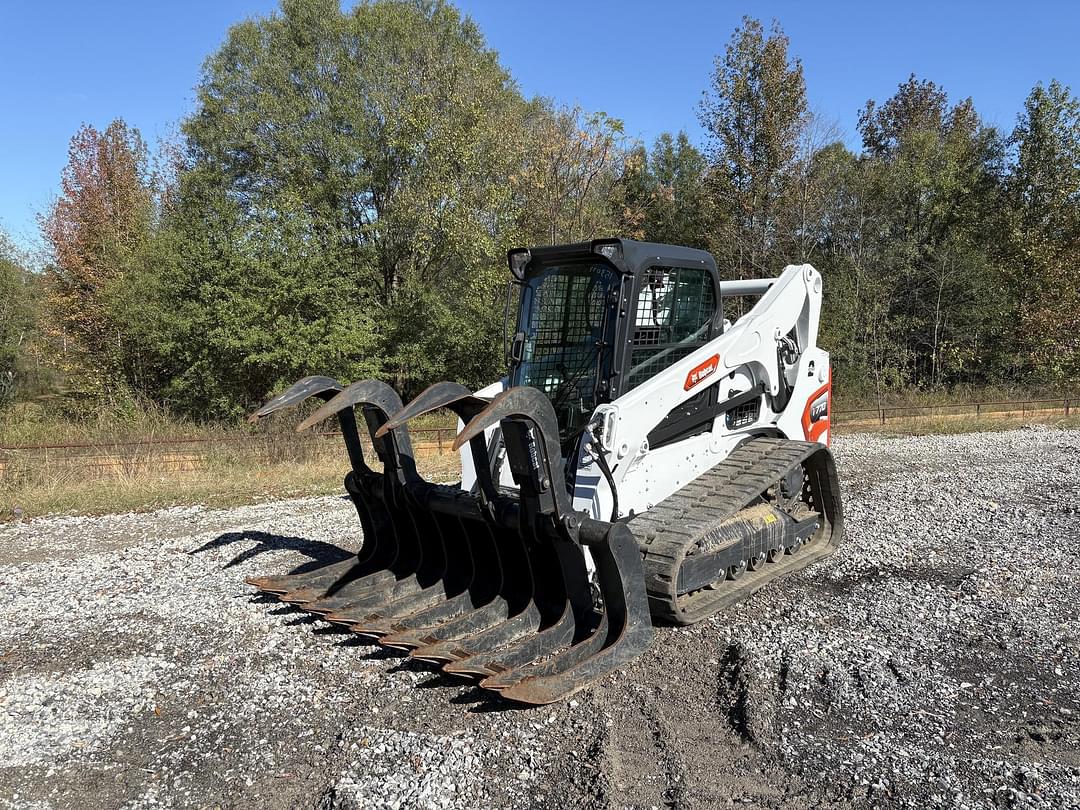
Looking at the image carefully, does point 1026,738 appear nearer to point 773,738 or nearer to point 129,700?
point 773,738

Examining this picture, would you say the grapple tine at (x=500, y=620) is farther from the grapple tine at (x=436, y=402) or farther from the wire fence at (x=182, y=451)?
the wire fence at (x=182, y=451)

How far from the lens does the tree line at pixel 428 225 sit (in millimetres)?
16047

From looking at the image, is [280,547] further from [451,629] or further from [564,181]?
[564,181]

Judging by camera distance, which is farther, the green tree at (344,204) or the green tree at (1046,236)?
the green tree at (1046,236)

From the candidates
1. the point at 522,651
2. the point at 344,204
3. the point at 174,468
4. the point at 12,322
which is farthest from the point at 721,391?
the point at 12,322

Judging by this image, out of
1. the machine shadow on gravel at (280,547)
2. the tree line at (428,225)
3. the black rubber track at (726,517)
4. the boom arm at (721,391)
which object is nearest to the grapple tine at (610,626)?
the black rubber track at (726,517)

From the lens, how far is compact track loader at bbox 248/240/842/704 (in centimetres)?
411

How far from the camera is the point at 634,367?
5207 millimetres

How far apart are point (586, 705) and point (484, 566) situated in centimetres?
→ 130

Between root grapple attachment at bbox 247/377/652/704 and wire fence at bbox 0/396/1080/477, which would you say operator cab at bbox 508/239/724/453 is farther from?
wire fence at bbox 0/396/1080/477

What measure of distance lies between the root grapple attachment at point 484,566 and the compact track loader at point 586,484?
0.04 ft

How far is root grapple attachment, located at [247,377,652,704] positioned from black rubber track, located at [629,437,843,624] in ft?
1.50

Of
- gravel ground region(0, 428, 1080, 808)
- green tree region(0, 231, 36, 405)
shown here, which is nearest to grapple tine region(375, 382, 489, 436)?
gravel ground region(0, 428, 1080, 808)

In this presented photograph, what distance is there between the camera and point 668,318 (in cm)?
549
